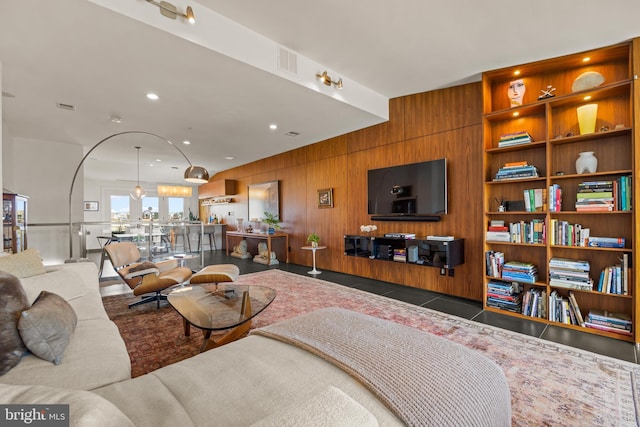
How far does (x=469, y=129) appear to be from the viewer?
366cm

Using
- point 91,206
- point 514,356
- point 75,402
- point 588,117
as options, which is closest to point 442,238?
point 514,356

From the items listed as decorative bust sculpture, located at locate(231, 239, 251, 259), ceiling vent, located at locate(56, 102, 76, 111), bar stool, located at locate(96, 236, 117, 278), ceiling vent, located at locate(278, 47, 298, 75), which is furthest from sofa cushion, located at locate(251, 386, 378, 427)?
decorative bust sculpture, located at locate(231, 239, 251, 259)

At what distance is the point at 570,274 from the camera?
279cm

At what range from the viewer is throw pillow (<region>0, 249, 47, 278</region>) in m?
1.92

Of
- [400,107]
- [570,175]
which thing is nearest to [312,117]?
[400,107]

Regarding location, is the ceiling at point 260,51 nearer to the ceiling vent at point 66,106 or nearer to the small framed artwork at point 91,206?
the ceiling vent at point 66,106

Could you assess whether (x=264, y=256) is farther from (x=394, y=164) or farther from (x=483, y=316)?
(x=483, y=316)

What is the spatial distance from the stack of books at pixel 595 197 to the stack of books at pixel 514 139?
0.68m

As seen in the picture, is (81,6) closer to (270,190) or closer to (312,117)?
(312,117)

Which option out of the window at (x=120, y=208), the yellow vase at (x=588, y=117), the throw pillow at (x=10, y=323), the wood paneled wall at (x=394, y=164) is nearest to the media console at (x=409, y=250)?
the wood paneled wall at (x=394, y=164)

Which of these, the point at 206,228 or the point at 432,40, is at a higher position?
the point at 432,40

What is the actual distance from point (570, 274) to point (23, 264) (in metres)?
4.66

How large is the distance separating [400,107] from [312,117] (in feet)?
4.49

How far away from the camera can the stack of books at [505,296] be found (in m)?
3.14
